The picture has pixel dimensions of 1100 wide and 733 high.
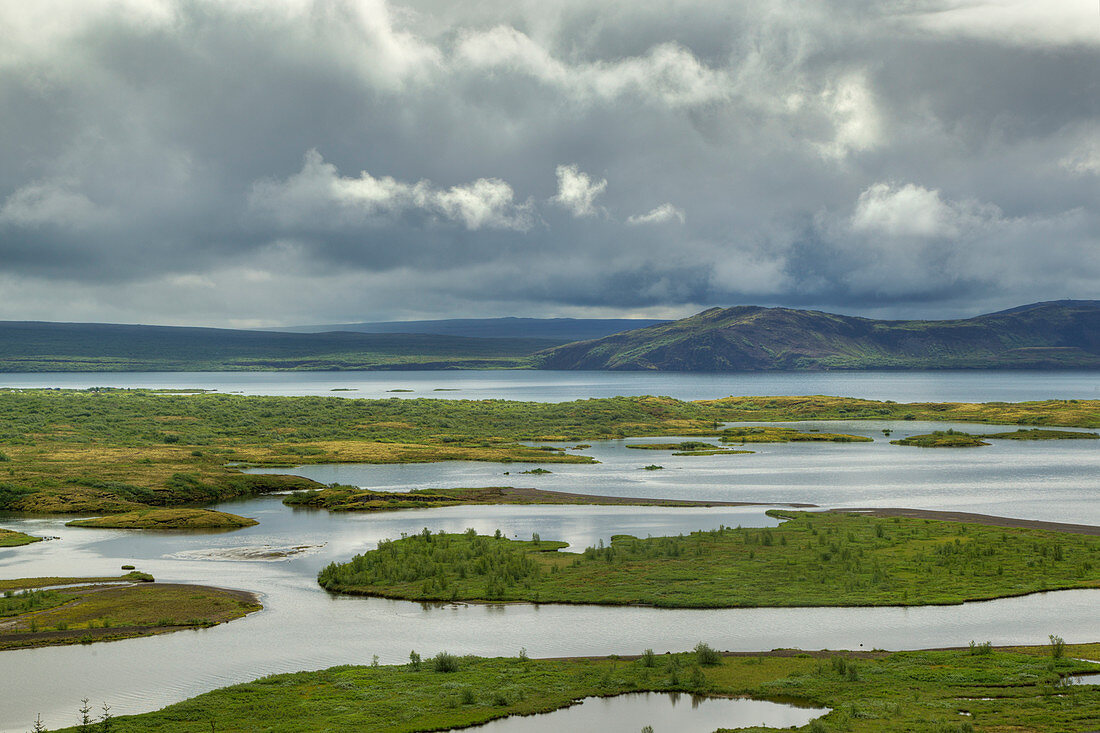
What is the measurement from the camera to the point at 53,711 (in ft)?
105

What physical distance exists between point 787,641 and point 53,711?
29.5 m

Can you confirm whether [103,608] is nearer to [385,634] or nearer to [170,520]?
[385,634]

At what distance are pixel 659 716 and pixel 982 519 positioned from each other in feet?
170

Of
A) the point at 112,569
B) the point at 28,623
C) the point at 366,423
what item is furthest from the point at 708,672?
the point at 366,423

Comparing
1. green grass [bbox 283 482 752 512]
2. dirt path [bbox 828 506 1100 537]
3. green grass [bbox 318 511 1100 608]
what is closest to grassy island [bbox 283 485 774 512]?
green grass [bbox 283 482 752 512]

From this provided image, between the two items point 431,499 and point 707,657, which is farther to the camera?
point 431,499

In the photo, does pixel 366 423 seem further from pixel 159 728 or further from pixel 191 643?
pixel 159 728

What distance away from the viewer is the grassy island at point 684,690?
96.2 ft

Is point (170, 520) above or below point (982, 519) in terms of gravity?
below

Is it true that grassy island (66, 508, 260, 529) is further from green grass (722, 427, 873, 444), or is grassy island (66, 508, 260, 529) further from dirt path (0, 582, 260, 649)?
green grass (722, 427, 873, 444)

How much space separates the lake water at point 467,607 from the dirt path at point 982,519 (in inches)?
183

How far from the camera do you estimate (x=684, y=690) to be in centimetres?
3341

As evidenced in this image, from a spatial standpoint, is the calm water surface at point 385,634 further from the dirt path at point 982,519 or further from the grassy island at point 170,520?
the dirt path at point 982,519

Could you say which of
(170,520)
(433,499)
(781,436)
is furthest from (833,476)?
(170,520)
